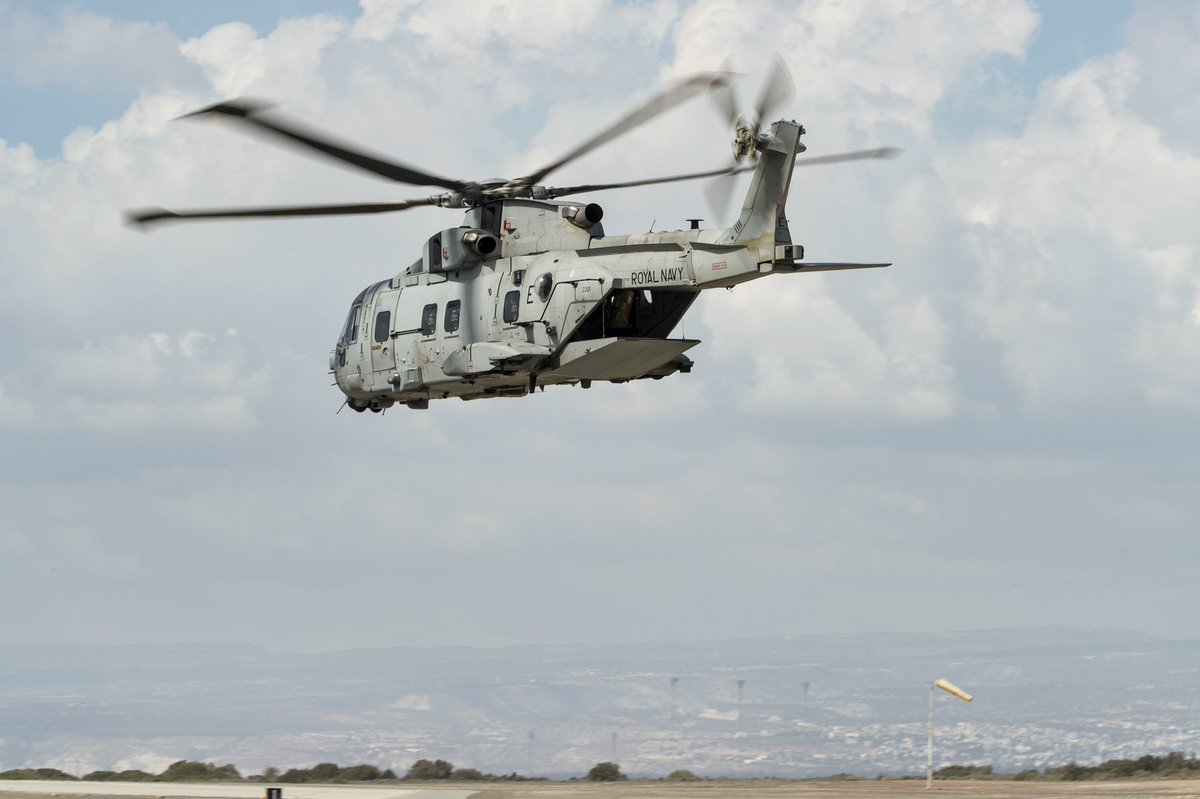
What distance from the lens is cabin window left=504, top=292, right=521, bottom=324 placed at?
34.8m

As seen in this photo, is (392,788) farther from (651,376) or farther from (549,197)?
(549,197)

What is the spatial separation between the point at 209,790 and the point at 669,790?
35.8 feet

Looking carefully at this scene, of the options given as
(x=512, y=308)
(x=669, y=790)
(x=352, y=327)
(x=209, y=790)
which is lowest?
(x=209, y=790)

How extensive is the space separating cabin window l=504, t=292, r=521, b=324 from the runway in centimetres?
1036

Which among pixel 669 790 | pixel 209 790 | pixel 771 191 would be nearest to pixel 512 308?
pixel 771 191

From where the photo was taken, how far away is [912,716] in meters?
199

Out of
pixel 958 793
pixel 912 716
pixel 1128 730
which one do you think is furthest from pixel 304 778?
pixel 912 716

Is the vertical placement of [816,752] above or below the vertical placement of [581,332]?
below

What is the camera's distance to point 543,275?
3456 cm

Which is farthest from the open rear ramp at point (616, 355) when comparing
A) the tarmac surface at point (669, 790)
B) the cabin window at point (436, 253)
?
the tarmac surface at point (669, 790)

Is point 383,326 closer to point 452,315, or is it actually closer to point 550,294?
point 452,315

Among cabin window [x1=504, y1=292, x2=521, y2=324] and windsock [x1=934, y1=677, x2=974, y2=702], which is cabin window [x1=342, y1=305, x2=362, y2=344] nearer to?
cabin window [x1=504, y1=292, x2=521, y2=324]

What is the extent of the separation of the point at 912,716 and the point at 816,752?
3225cm

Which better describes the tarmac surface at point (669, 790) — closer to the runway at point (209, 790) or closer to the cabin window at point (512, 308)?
the runway at point (209, 790)
